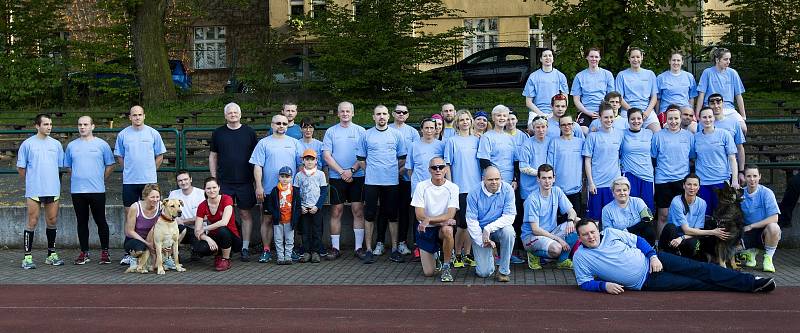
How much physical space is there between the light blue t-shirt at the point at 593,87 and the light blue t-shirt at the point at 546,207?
219 centimetres

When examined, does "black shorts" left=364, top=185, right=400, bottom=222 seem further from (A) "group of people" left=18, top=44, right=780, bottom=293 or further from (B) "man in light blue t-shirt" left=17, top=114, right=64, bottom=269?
(B) "man in light blue t-shirt" left=17, top=114, right=64, bottom=269

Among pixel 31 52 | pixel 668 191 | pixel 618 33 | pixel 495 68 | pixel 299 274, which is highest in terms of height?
pixel 31 52

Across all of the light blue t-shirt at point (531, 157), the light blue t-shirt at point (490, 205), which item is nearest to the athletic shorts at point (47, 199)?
the light blue t-shirt at point (490, 205)

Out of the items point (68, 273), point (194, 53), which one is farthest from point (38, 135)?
point (194, 53)

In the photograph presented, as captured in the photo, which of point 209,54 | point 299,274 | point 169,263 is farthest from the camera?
point 209,54

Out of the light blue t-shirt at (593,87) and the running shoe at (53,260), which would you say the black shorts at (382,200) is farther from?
the running shoe at (53,260)

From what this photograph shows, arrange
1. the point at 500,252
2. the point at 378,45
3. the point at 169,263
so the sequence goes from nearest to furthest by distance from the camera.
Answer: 1. the point at 500,252
2. the point at 169,263
3. the point at 378,45

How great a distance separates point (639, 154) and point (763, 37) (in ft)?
54.9

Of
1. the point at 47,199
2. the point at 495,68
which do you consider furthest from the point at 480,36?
the point at 47,199

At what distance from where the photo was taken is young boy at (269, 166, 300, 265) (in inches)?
499

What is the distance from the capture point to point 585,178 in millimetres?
12922

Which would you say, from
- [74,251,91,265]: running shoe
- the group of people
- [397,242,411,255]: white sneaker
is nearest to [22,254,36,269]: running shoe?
the group of people

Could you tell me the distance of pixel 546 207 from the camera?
11719mm

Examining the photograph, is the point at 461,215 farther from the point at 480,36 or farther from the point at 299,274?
the point at 480,36
